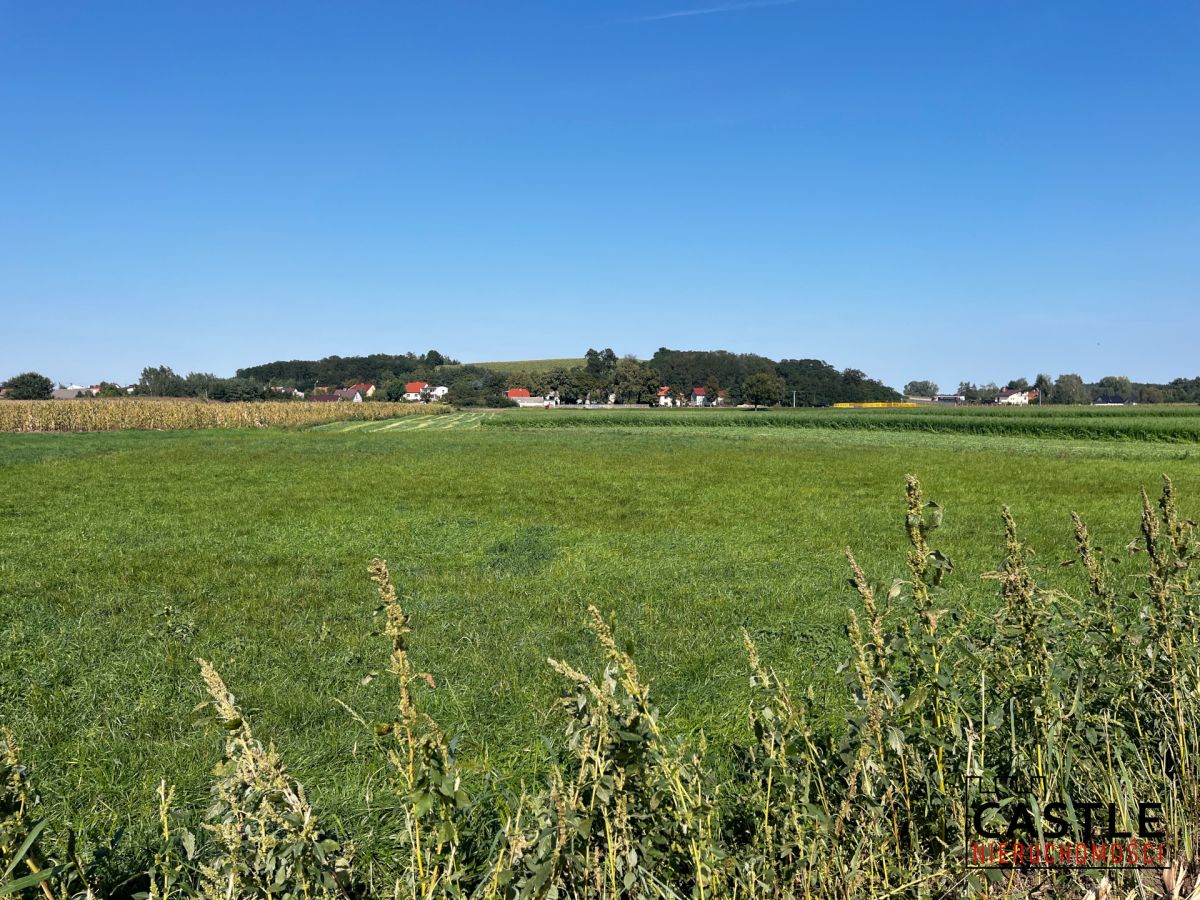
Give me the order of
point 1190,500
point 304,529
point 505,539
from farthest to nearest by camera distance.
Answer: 1. point 1190,500
2. point 304,529
3. point 505,539

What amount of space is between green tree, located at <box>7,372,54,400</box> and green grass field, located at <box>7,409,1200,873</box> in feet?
366

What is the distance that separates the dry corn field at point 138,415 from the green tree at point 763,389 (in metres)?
89.4

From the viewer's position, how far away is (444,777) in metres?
1.90

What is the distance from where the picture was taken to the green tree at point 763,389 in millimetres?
140875

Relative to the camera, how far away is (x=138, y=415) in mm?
57219

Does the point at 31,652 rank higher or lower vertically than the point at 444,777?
lower

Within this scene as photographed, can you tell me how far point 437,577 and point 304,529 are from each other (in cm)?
446

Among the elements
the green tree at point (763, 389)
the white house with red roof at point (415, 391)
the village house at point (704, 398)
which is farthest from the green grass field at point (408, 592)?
the white house with red roof at point (415, 391)

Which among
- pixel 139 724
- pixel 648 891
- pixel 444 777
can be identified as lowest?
pixel 139 724

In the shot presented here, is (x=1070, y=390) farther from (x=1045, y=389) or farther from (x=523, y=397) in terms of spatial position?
(x=523, y=397)

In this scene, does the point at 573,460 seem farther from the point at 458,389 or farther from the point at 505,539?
the point at 458,389

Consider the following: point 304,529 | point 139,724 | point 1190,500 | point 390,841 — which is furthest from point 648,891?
point 1190,500

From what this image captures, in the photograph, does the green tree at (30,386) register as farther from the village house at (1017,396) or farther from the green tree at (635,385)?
the village house at (1017,396)

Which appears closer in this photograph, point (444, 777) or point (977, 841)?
point (444, 777)
